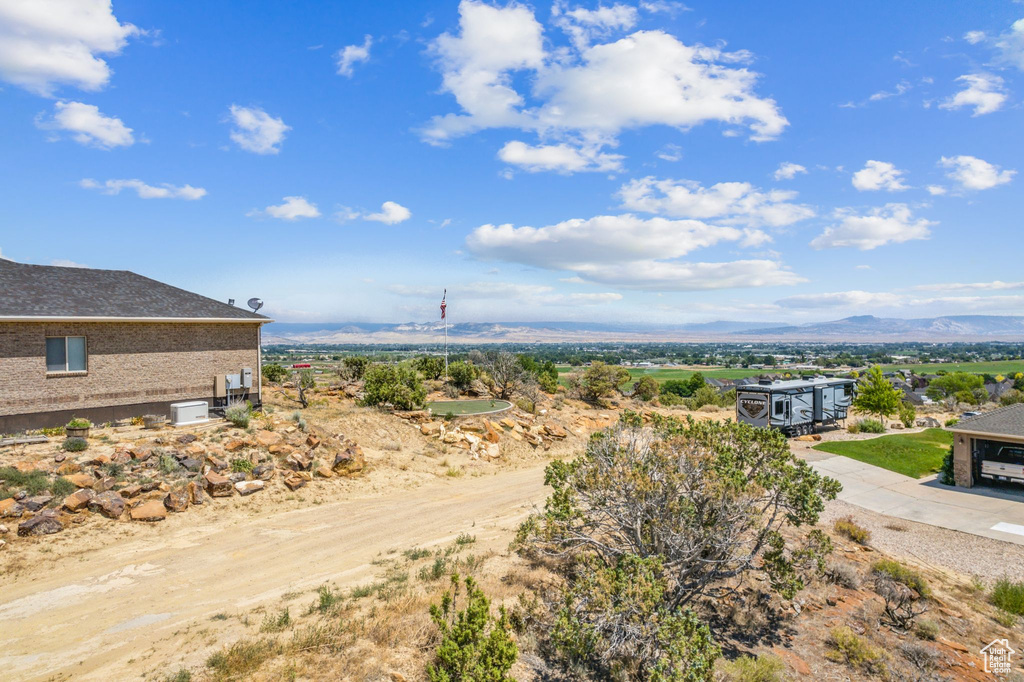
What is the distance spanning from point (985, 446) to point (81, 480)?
27820 mm

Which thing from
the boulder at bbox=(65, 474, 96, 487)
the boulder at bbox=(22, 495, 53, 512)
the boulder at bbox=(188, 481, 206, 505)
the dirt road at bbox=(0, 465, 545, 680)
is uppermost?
the boulder at bbox=(65, 474, 96, 487)

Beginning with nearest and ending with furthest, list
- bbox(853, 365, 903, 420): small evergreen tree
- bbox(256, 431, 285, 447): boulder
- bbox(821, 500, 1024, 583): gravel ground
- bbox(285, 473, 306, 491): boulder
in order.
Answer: bbox(821, 500, 1024, 583): gravel ground → bbox(285, 473, 306, 491): boulder → bbox(256, 431, 285, 447): boulder → bbox(853, 365, 903, 420): small evergreen tree

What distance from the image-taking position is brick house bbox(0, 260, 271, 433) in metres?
15.4

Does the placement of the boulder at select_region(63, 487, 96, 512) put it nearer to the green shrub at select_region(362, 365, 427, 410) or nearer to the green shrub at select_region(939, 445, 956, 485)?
the green shrub at select_region(362, 365, 427, 410)

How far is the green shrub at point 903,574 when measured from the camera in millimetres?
10258

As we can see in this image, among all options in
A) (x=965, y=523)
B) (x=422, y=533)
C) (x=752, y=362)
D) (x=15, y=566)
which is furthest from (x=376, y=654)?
(x=752, y=362)

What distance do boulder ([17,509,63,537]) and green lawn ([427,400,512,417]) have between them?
13.9m

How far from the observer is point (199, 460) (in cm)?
1412

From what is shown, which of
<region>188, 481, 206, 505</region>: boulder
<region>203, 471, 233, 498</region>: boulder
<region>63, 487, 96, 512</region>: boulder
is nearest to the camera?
<region>63, 487, 96, 512</region>: boulder

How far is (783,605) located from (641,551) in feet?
13.2

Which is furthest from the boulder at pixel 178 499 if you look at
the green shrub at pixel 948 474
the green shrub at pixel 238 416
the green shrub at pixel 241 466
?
the green shrub at pixel 948 474

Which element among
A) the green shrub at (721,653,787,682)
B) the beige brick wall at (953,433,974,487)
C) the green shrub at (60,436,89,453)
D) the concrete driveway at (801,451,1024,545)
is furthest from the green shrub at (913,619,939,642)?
the green shrub at (60,436,89,453)

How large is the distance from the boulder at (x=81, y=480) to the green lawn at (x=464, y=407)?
12900 mm

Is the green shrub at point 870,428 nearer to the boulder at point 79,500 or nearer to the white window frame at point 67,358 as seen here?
the boulder at point 79,500
